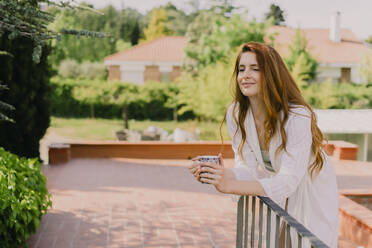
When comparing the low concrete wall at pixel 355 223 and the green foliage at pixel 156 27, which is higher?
the green foliage at pixel 156 27

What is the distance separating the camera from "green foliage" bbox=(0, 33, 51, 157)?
308 inches

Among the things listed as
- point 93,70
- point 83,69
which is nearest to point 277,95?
point 93,70

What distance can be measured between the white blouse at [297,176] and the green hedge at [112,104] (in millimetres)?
21150

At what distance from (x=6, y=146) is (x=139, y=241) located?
4.46 m

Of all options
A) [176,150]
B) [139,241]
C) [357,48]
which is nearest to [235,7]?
[357,48]

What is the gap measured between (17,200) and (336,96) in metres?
21.2

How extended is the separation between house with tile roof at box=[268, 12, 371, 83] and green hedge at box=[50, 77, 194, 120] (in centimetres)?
972

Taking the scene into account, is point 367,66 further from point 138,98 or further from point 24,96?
point 24,96

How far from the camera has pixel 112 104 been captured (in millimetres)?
23438

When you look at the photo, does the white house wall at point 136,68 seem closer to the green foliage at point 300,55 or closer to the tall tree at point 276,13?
the green foliage at point 300,55

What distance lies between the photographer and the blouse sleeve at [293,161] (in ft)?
6.11

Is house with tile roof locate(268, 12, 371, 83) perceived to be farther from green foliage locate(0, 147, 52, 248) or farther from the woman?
the woman

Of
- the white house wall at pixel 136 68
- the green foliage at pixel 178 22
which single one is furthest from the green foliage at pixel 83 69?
the green foliage at pixel 178 22

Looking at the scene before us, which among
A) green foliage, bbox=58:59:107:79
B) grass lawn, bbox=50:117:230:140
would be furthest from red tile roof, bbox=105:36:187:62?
grass lawn, bbox=50:117:230:140
